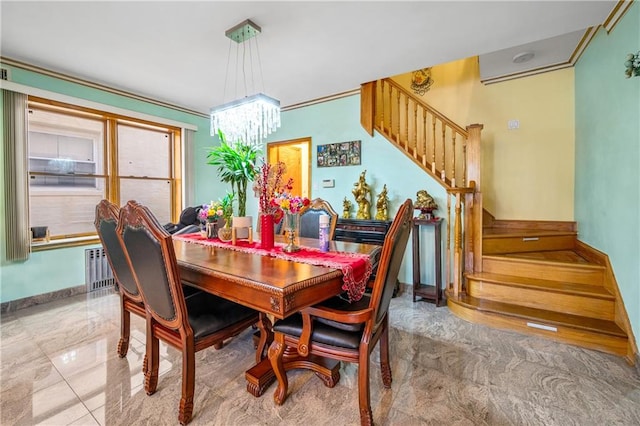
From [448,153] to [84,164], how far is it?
4.79m

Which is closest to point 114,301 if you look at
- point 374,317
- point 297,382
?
point 297,382

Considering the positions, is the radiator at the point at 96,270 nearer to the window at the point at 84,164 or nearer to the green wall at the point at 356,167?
the window at the point at 84,164

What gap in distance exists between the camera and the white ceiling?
2.18 meters

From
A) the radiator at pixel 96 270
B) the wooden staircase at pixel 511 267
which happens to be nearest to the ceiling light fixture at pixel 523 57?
the wooden staircase at pixel 511 267

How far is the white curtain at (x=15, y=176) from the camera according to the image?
2.92 metres

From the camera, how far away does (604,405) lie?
63.0 inches

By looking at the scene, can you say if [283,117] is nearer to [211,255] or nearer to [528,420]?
[211,255]

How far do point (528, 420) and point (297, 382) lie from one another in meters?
1.27

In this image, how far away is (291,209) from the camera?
74.2 inches

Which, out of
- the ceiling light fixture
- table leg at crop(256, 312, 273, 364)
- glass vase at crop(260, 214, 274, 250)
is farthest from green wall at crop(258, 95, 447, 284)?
table leg at crop(256, 312, 273, 364)

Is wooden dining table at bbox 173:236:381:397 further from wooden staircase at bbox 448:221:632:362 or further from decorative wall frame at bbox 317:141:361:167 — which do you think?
decorative wall frame at bbox 317:141:361:167

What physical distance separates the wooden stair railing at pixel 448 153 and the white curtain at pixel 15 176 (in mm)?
3804

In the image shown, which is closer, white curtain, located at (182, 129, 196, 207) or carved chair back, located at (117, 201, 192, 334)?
carved chair back, located at (117, 201, 192, 334)

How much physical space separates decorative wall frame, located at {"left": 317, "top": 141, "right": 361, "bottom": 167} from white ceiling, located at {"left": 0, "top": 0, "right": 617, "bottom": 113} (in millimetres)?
858
